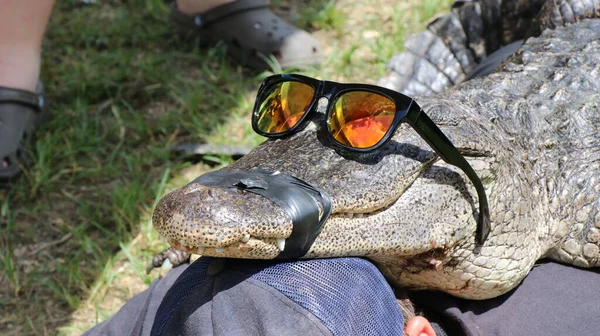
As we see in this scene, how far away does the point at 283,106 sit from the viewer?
55.6 inches

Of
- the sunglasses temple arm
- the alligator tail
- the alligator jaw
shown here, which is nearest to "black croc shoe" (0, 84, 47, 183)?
the alligator tail

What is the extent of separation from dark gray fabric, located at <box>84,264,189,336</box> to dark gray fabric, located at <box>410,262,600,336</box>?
0.61 meters

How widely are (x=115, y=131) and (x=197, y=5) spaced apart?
0.83m

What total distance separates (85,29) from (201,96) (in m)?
0.90

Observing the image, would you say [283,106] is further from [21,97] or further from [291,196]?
[21,97]

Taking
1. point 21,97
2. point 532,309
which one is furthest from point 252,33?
point 532,309

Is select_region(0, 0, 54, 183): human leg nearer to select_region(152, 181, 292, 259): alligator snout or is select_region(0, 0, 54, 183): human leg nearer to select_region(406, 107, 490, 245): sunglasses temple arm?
select_region(152, 181, 292, 259): alligator snout

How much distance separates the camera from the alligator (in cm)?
110

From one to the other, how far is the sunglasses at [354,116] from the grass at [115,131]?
1.01m

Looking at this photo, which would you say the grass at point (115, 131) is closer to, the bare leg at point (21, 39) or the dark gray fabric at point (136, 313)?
the bare leg at point (21, 39)

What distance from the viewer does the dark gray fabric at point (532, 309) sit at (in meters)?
1.44

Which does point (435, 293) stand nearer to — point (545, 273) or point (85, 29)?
point (545, 273)

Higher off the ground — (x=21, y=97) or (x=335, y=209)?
(x=335, y=209)

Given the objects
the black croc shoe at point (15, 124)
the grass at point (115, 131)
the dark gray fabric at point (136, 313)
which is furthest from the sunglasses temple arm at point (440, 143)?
the black croc shoe at point (15, 124)
